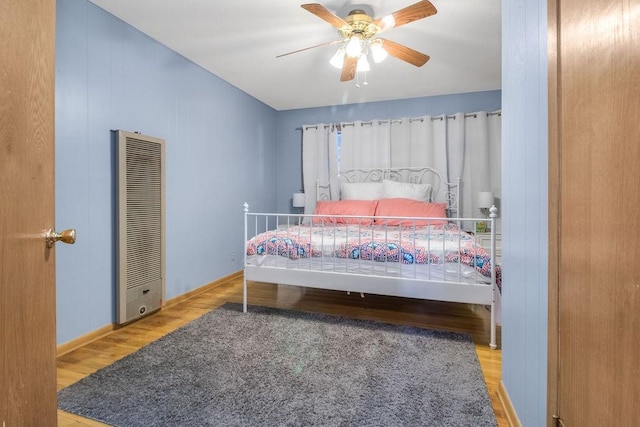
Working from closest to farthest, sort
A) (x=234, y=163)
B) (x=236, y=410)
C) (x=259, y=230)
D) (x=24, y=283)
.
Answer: (x=24, y=283) < (x=236, y=410) < (x=234, y=163) < (x=259, y=230)

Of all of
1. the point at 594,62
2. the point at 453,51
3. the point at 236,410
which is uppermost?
the point at 453,51

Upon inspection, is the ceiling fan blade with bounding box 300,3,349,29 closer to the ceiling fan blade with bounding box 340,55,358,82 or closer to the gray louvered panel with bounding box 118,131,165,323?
the ceiling fan blade with bounding box 340,55,358,82

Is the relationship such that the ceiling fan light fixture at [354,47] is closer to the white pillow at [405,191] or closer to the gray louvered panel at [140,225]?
the gray louvered panel at [140,225]

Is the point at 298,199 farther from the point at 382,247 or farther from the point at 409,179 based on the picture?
the point at 382,247

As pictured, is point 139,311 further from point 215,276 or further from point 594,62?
point 594,62

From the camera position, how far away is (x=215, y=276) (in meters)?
3.61

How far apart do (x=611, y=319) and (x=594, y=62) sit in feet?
1.44

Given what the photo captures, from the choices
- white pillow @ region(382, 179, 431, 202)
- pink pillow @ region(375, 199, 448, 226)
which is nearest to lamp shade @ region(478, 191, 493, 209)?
pink pillow @ region(375, 199, 448, 226)

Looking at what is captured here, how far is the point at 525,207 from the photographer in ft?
3.96

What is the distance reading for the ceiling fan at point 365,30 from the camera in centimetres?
197

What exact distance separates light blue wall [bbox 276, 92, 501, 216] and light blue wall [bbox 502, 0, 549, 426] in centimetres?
281

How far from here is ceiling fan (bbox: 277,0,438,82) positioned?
1.97 metres

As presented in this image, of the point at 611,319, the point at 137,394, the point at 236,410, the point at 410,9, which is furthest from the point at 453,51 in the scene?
the point at 137,394

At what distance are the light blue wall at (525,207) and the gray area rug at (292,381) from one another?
1.27 ft
